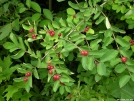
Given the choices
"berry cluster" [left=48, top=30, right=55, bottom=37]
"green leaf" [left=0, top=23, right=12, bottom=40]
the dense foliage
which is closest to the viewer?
the dense foliage

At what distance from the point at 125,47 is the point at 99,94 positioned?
475 millimetres

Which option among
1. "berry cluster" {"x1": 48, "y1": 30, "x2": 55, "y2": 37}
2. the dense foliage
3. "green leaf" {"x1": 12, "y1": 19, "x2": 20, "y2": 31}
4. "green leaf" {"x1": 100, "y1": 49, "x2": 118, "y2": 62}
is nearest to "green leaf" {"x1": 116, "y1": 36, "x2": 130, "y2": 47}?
the dense foliage

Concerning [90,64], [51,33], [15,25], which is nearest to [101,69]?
[90,64]

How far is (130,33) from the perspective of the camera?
230 cm

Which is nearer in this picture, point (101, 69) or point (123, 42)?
point (101, 69)

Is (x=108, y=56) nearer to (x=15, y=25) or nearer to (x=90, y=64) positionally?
(x=90, y=64)

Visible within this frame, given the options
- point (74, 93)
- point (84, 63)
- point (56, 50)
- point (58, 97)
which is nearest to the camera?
point (84, 63)

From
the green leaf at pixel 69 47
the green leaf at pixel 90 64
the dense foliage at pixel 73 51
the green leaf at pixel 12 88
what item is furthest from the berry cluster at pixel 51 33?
the green leaf at pixel 12 88

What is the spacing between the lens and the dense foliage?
4.67ft

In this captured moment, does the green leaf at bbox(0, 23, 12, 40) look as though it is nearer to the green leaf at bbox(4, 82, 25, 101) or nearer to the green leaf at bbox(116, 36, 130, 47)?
the green leaf at bbox(4, 82, 25, 101)

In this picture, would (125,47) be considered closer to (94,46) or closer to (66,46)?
(94,46)

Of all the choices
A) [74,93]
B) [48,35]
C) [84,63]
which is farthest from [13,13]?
[84,63]

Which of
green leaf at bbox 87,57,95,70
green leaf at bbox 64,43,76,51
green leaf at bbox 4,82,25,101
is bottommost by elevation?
green leaf at bbox 4,82,25,101

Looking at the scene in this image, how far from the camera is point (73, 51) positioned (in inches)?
76.7
